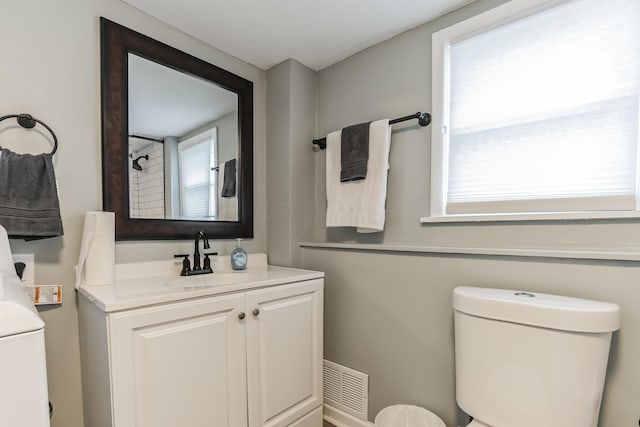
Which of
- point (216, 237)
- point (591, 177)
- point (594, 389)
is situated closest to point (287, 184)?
point (216, 237)

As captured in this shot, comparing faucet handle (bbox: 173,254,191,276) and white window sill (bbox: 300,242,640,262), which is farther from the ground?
white window sill (bbox: 300,242,640,262)

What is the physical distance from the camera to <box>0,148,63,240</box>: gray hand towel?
1.02m

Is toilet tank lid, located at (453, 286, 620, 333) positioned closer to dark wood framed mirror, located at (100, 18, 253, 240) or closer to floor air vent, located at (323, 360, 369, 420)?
floor air vent, located at (323, 360, 369, 420)

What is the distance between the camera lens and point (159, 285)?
1204mm

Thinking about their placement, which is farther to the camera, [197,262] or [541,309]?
[197,262]

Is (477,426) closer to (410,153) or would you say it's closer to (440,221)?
(440,221)

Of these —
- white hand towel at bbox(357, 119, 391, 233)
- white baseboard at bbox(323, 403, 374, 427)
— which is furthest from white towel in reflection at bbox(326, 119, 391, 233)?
white baseboard at bbox(323, 403, 374, 427)

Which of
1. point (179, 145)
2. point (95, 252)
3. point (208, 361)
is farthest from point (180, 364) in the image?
point (179, 145)

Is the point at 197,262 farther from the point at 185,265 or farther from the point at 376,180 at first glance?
the point at 376,180

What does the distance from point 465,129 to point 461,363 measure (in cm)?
96

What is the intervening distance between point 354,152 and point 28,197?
51.6 inches

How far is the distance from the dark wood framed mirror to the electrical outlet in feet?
0.96

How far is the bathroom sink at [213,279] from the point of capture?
4.03ft

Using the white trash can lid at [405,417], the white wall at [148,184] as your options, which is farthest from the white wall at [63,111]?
the white trash can lid at [405,417]
